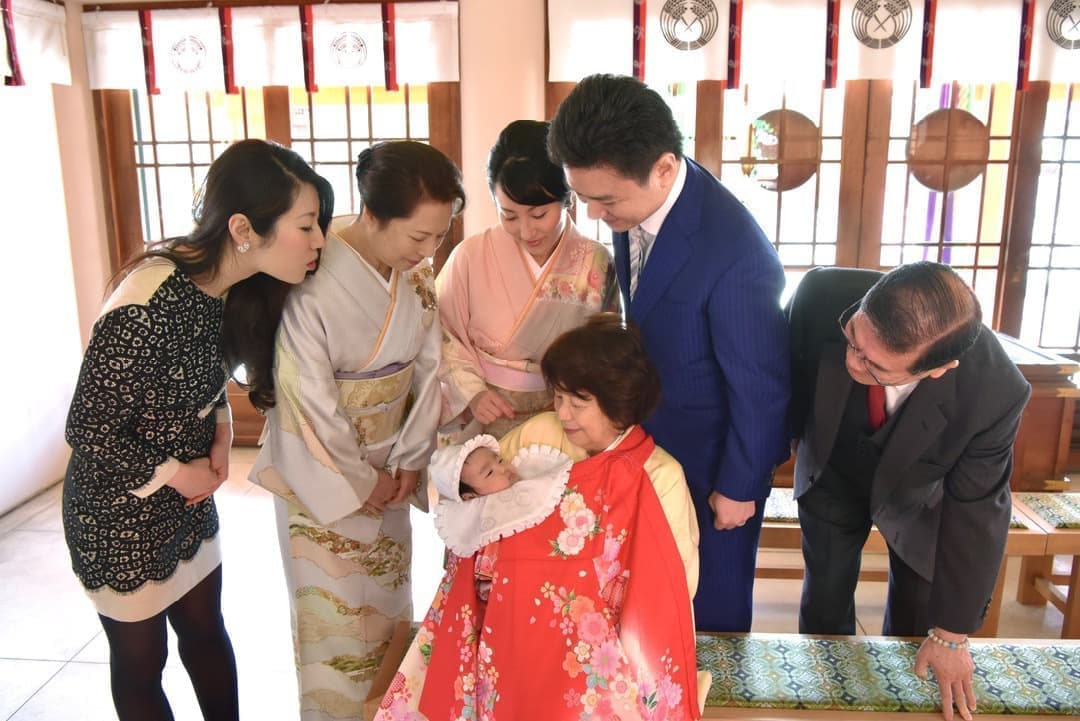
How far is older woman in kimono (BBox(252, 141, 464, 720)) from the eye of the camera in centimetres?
156

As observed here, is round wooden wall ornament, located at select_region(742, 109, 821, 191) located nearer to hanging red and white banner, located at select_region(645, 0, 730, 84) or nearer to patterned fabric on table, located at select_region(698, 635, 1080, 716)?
hanging red and white banner, located at select_region(645, 0, 730, 84)

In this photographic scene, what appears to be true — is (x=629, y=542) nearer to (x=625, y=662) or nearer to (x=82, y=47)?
(x=625, y=662)

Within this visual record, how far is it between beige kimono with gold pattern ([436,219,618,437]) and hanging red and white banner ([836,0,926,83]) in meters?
2.54

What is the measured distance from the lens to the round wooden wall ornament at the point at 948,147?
4020 mm

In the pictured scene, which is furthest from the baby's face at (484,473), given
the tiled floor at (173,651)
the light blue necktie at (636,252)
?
the tiled floor at (173,651)

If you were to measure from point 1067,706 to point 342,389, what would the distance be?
1573 millimetres

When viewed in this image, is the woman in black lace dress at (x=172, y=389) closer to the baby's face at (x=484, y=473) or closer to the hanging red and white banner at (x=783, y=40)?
the baby's face at (x=484, y=473)

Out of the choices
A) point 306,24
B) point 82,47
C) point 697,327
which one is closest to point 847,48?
point 306,24

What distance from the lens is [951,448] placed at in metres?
1.51

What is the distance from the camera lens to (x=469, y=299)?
1.89m

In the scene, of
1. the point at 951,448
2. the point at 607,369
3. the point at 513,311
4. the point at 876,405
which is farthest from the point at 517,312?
the point at 951,448

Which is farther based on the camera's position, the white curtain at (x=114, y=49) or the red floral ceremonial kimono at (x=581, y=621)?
the white curtain at (x=114, y=49)

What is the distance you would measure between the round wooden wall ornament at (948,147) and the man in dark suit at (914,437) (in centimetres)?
274

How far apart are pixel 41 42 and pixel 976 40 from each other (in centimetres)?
431
